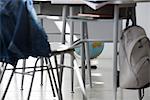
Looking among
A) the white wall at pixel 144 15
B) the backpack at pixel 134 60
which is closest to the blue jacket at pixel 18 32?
the backpack at pixel 134 60

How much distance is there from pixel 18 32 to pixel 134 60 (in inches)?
36.0

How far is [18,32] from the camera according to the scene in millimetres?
1812

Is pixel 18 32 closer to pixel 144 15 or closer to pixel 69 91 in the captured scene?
pixel 69 91

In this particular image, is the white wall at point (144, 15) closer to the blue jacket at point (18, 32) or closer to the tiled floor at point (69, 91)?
→ the tiled floor at point (69, 91)

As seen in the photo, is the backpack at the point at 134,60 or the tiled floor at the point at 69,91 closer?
the backpack at the point at 134,60

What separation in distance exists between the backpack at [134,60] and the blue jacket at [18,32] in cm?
74

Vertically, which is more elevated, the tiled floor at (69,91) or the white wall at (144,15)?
the white wall at (144,15)

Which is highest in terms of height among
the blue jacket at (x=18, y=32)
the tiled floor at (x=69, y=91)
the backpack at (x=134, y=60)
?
the blue jacket at (x=18, y=32)

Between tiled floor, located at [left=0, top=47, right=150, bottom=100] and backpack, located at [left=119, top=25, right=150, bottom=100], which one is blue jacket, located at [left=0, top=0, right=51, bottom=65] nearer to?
backpack, located at [left=119, top=25, right=150, bottom=100]

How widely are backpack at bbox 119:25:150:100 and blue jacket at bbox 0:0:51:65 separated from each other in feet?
2.42

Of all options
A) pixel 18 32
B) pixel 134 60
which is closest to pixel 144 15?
pixel 134 60

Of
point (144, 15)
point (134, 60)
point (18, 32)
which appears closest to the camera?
point (18, 32)

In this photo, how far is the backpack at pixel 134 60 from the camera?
2.34 meters

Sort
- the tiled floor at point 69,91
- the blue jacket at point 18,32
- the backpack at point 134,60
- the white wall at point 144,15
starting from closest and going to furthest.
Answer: the blue jacket at point 18,32 → the backpack at point 134,60 → the tiled floor at point 69,91 → the white wall at point 144,15
